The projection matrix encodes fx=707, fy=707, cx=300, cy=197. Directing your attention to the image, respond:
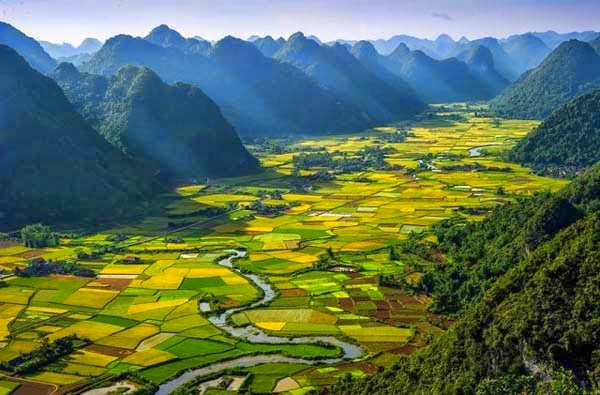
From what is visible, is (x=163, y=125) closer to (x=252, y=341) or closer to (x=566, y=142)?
(x=566, y=142)

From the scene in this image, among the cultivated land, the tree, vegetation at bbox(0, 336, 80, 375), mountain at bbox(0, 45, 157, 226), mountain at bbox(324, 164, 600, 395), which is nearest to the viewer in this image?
mountain at bbox(324, 164, 600, 395)

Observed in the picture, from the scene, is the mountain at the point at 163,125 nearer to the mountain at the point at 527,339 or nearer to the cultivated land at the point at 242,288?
Answer: the cultivated land at the point at 242,288

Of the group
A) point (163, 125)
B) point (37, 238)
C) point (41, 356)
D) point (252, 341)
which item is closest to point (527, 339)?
point (252, 341)

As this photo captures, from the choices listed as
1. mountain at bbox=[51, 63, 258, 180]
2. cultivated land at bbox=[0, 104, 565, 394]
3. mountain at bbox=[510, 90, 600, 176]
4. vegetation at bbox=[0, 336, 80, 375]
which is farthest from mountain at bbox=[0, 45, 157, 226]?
mountain at bbox=[510, 90, 600, 176]

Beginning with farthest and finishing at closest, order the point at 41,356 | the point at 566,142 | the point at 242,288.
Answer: the point at 566,142, the point at 242,288, the point at 41,356

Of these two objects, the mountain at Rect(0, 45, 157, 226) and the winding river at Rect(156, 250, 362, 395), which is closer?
the winding river at Rect(156, 250, 362, 395)

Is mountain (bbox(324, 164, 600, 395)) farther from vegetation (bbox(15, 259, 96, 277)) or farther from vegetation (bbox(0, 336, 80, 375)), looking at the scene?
vegetation (bbox(15, 259, 96, 277))

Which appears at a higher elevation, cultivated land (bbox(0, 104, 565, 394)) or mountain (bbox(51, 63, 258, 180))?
mountain (bbox(51, 63, 258, 180))
